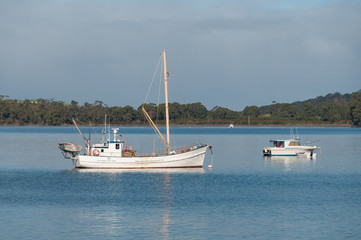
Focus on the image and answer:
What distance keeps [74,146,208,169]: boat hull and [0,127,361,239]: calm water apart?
61.6 inches

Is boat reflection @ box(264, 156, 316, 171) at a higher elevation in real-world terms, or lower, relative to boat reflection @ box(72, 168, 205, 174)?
lower

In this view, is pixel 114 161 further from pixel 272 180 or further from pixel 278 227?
pixel 278 227

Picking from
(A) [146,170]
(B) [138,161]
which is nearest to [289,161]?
(A) [146,170]

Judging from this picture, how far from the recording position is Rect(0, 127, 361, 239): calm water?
134 feet

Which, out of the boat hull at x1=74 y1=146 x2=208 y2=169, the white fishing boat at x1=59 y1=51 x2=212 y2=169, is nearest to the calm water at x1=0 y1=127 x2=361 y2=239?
the boat hull at x1=74 y1=146 x2=208 y2=169

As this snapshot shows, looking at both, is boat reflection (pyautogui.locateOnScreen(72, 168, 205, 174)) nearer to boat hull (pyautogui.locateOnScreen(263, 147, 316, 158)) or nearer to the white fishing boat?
the white fishing boat

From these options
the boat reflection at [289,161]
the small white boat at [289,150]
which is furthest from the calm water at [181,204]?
the small white boat at [289,150]

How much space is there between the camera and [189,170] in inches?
3268

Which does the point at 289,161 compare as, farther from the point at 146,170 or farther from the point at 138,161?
the point at 138,161

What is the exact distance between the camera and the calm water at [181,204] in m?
40.9

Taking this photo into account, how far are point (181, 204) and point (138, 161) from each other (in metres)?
29.2

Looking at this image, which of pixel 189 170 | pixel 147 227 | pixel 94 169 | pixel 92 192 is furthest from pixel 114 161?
pixel 147 227

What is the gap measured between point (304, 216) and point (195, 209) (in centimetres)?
939

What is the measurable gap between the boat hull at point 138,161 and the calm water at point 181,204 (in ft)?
5.14
